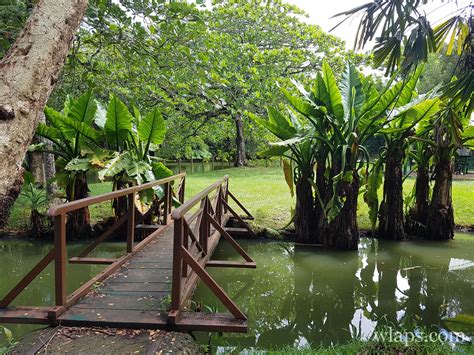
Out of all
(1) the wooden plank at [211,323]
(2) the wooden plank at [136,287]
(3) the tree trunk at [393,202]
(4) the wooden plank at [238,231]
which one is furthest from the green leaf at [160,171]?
(1) the wooden plank at [211,323]

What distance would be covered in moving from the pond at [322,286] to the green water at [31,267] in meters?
0.01

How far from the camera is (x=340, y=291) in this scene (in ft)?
14.7

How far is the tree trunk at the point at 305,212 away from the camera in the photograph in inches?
255

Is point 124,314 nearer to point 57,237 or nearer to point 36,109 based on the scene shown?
point 57,237

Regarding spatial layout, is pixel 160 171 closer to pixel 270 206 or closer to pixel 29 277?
pixel 270 206

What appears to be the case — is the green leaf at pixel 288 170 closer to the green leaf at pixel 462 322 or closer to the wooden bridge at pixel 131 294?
the wooden bridge at pixel 131 294

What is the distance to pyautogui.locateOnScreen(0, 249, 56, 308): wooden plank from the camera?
2667 mm

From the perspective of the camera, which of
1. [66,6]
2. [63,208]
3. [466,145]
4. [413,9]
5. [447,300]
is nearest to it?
[66,6]

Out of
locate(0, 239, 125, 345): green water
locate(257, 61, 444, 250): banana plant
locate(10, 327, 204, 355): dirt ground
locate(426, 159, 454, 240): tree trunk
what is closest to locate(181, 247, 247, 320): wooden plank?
locate(10, 327, 204, 355): dirt ground

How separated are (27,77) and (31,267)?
4563 millimetres

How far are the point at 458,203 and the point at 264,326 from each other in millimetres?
6942

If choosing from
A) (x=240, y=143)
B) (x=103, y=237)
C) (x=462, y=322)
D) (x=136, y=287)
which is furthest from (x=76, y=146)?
(x=240, y=143)

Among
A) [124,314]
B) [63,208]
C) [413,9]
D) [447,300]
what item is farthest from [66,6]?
[447,300]

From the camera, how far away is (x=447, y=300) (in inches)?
163
